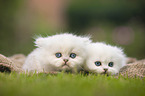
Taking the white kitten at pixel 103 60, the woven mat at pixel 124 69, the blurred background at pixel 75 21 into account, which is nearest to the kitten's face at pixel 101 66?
the white kitten at pixel 103 60

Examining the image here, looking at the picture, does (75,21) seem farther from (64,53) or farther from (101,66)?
(64,53)

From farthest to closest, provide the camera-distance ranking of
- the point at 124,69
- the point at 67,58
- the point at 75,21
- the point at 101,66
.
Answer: the point at 75,21, the point at 124,69, the point at 101,66, the point at 67,58

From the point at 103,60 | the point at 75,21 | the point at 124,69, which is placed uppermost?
the point at 75,21

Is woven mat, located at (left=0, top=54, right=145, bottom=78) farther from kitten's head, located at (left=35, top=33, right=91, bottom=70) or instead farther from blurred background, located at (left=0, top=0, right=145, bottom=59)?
blurred background, located at (left=0, top=0, right=145, bottom=59)

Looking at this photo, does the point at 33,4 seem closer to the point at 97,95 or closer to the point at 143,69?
the point at 143,69

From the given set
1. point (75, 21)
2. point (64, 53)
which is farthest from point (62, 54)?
point (75, 21)

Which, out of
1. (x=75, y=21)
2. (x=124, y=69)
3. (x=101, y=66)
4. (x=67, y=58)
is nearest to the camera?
(x=67, y=58)
